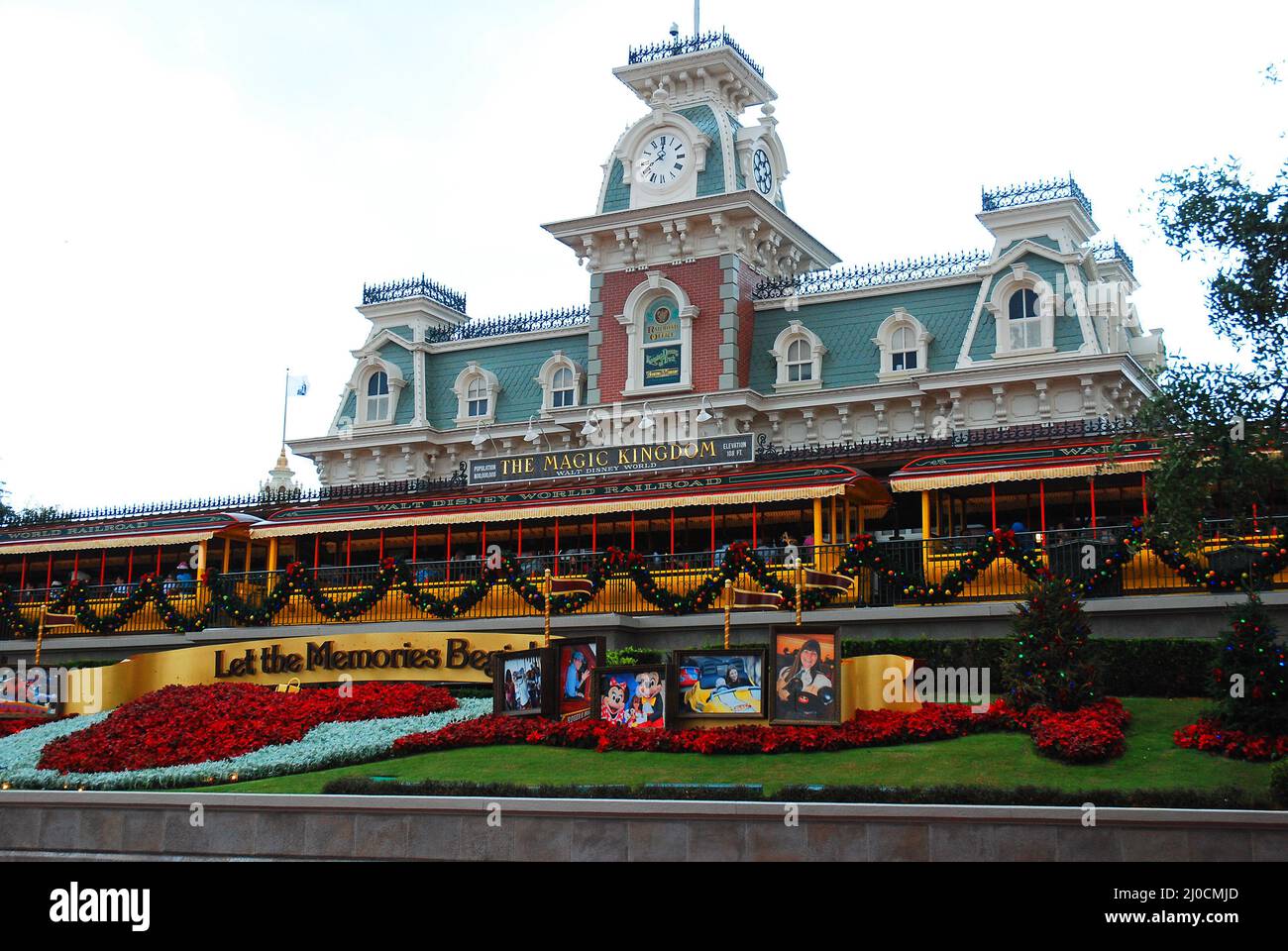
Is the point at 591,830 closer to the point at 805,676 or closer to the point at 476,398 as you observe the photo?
the point at 805,676

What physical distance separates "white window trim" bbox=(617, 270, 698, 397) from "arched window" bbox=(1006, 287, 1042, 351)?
880 cm

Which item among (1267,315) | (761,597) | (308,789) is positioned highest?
(1267,315)

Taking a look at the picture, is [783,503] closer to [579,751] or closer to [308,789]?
[579,751]

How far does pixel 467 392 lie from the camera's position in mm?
48906

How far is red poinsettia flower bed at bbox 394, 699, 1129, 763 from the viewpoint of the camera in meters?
21.6

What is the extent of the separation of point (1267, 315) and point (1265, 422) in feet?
5.15

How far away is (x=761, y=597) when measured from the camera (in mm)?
30281

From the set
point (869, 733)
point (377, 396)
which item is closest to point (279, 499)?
point (377, 396)

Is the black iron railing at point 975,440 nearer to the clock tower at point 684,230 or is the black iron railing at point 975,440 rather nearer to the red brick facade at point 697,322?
the red brick facade at point 697,322

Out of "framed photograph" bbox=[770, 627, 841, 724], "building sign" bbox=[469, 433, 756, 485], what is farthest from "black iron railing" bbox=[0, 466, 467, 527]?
"framed photograph" bbox=[770, 627, 841, 724]

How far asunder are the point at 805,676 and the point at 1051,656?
3.79m

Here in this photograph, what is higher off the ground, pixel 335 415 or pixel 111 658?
pixel 335 415

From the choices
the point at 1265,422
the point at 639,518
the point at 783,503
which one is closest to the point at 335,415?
the point at 639,518

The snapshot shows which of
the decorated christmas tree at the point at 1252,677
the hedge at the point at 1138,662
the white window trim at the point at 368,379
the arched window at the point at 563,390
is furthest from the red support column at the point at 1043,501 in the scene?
the white window trim at the point at 368,379
